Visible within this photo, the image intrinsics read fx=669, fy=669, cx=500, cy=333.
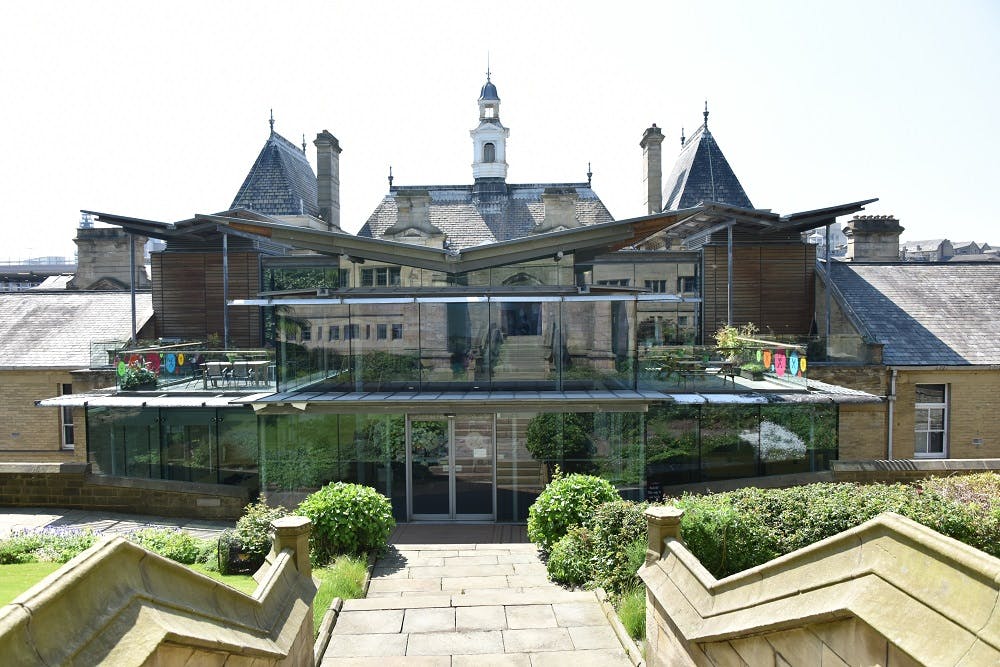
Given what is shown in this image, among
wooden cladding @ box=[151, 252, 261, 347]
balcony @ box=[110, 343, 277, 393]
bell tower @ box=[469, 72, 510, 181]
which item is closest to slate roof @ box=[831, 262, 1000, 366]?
balcony @ box=[110, 343, 277, 393]

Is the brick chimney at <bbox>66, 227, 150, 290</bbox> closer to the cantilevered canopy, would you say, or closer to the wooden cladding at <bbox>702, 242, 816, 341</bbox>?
the cantilevered canopy

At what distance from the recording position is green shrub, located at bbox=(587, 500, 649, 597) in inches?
356

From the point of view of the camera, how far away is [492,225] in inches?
1271

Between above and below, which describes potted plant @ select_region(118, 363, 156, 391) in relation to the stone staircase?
below

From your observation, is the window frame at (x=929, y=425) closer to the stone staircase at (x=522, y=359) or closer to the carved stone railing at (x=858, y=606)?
the stone staircase at (x=522, y=359)

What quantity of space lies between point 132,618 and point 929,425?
68.2ft

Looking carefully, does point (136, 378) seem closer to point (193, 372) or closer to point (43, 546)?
point (193, 372)

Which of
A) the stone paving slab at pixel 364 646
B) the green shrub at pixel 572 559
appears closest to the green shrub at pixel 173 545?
the stone paving slab at pixel 364 646

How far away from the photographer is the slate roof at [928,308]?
1942cm

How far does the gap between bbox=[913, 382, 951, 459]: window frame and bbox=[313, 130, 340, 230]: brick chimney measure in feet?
77.1

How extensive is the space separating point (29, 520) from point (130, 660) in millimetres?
13021

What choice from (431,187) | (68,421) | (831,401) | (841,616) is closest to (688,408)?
(831,401)

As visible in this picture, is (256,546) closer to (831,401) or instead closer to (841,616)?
(841,616)

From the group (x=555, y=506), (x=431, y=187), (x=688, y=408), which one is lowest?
(x=555, y=506)
